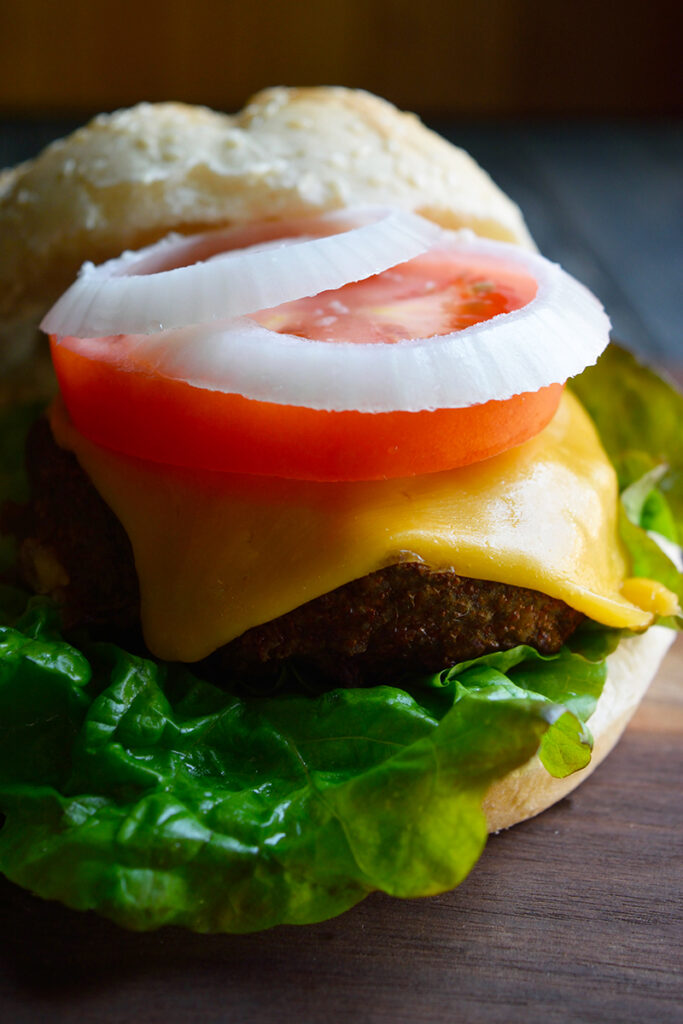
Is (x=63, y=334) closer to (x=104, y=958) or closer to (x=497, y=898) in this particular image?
(x=104, y=958)

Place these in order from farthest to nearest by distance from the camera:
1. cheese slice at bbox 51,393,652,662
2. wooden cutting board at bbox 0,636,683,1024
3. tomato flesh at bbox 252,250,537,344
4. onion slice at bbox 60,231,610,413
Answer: tomato flesh at bbox 252,250,537,344 < cheese slice at bbox 51,393,652,662 < onion slice at bbox 60,231,610,413 < wooden cutting board at bbox 0,636,683,1024

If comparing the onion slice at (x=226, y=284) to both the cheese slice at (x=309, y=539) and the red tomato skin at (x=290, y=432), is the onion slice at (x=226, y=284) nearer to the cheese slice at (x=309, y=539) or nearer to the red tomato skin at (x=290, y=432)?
the red tomato skin at (x=290, y=432)

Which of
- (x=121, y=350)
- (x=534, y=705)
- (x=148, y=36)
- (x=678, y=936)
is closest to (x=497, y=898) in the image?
(x=678, y=936)

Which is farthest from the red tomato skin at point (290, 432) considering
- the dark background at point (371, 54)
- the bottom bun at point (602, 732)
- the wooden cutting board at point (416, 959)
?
the dark background at point (371, 54)

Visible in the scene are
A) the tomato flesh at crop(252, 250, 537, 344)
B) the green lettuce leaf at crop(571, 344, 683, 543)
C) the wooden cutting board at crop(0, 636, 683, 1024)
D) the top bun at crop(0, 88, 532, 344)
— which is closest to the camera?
the wooden cutting board at crop(0, 636, 683, 1024)

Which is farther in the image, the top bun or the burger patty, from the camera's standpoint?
the top bun

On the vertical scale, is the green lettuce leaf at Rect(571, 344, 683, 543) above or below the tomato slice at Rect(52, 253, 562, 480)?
Answer: below

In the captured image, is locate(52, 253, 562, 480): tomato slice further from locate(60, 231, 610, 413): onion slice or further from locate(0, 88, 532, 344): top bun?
locate(0, 88, 532, 344): top bun

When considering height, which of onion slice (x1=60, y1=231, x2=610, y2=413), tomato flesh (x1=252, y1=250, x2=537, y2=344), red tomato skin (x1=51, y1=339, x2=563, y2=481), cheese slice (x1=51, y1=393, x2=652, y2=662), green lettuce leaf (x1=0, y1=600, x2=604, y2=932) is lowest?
green lettuce leaf (x1=0, y1=600, x2=604, y2=932)

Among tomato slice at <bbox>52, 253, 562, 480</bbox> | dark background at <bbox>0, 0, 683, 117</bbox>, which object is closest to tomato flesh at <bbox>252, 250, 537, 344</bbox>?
tomato slice at <bbox>52, 253, 562, 480</bbox>
